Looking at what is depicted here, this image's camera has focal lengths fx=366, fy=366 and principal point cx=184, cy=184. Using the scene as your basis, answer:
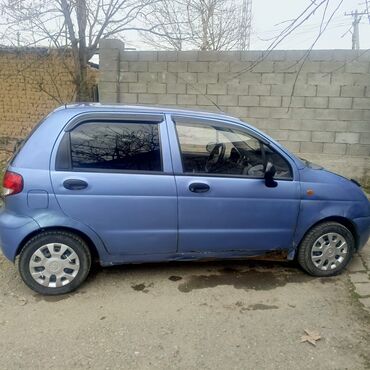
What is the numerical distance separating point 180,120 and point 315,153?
4084 millimetres

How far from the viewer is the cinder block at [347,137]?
21.4 ft

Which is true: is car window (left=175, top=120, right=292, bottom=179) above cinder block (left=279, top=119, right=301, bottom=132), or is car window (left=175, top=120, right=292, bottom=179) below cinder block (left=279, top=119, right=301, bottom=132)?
below

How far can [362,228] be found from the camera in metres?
3.73

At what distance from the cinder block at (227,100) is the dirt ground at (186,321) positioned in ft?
12.1

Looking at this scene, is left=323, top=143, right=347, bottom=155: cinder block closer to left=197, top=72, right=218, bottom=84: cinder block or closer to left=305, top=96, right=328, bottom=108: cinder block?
left=305, top=96, right=328, bottom=108: cinder block

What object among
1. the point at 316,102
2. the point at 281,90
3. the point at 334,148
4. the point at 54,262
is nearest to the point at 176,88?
the point at 281,90

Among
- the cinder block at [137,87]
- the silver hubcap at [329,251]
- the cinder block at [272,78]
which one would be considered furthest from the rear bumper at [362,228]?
the cinder block at [137,87]

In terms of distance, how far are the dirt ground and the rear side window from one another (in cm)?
115

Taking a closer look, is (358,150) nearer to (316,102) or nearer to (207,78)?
(316,102)

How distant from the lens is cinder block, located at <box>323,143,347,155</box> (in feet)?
21.6

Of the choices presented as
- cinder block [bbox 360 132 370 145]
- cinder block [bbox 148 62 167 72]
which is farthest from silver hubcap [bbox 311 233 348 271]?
cinder block [bbox 148 62 167 72]

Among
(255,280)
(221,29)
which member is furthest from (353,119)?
(221,29)

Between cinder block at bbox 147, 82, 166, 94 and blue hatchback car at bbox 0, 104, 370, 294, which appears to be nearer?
blue hatchback car at bbox 0, 104, 370, 294

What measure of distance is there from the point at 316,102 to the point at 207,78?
1982 mm
